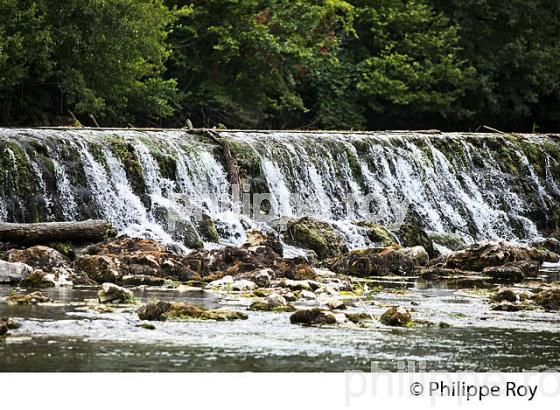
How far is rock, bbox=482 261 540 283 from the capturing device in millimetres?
19766

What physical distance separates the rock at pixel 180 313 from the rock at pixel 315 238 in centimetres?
798

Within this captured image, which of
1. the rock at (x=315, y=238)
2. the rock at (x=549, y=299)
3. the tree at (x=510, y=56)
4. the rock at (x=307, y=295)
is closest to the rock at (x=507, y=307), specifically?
the rock at (x=549, y=299)

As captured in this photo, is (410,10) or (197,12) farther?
(410,10)

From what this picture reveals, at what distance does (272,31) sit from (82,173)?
15.9 m

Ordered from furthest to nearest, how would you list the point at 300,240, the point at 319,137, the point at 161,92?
the point at 161,92 → the point at 319,137 → the point at 300,240

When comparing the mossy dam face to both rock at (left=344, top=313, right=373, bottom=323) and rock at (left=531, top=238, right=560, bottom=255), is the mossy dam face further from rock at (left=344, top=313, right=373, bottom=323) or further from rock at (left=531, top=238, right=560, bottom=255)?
rock at (left=344, top=313, right=373, bottom=323)

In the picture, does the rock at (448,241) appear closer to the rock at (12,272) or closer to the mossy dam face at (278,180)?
the mossy dam face at (278,180)

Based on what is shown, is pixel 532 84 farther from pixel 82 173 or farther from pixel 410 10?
pixel 82 173

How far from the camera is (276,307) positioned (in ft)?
47.5

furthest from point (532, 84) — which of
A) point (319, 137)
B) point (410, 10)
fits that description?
point (319, 137)

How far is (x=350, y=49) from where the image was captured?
43.0 m

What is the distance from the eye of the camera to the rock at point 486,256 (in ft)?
69.7

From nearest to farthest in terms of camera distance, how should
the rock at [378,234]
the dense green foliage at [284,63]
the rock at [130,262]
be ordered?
the rock at [130,262], the rock at [378,234], the dense green foliage at [284,63]

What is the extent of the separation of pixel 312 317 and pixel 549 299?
3.90 metres
